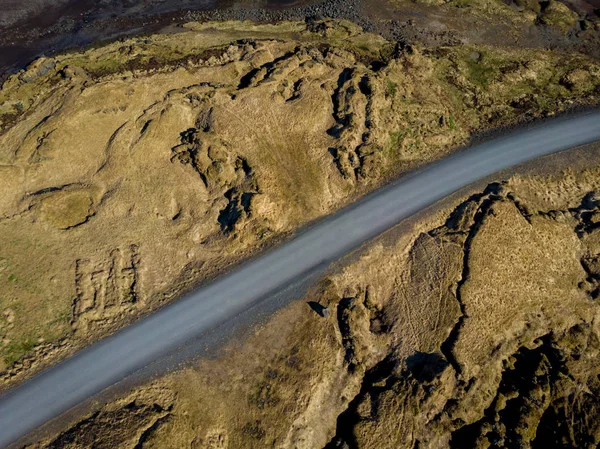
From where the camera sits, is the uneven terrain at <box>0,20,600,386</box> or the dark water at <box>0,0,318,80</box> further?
the dark water at <box>0,0,318,80</box>

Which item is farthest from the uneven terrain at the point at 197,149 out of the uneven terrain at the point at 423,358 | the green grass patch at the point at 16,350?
the uneven terrain at the point at 423,358

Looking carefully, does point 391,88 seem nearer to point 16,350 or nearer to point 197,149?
point 197,149

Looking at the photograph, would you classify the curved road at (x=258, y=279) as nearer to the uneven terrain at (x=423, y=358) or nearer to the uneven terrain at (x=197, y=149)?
the uneven terrain at (x=197, y=149)

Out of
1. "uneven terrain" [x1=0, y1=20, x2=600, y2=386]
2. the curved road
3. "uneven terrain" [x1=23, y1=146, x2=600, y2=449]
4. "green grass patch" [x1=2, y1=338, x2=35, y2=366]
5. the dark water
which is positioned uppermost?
the dark water

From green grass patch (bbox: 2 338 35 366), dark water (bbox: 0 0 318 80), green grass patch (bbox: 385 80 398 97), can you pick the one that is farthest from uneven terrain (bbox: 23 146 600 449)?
dark water (bbox: 0 0 318 80)

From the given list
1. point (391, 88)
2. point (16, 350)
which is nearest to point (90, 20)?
point (391, 88)

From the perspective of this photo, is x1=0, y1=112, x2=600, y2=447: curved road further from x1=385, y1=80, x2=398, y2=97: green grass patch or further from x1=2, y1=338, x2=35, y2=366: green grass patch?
x1=385, y1=80, x2=398, y2=97: green grass patch
